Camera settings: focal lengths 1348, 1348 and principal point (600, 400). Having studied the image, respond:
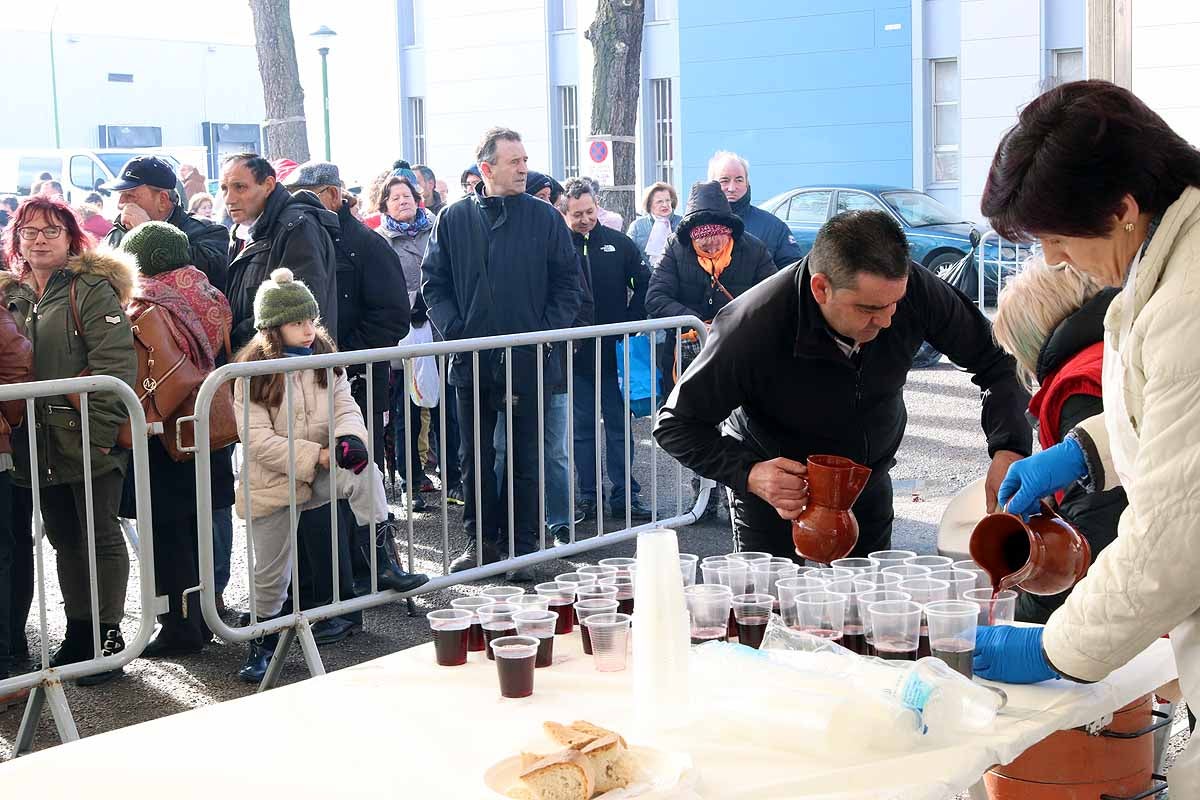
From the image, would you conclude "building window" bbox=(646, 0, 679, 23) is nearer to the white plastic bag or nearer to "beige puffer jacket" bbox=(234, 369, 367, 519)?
the white plastic bag

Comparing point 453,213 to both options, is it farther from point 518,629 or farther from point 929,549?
→ point 518,629

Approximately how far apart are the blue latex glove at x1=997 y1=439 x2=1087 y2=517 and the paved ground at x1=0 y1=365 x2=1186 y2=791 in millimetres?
1955

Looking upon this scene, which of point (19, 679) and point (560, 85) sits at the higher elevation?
point (560, 85)

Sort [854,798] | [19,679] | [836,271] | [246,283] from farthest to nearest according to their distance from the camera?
1. [246,283]
2. [19,679]
3. [836,271]
4. [854,798]

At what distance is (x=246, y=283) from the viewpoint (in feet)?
20.2

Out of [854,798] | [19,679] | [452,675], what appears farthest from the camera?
[19,679]

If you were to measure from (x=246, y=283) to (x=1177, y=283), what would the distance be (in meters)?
4.79

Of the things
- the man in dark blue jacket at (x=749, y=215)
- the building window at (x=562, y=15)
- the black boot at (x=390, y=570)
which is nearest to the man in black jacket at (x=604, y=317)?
the man in dark blue jacket at (x=749, y=215)

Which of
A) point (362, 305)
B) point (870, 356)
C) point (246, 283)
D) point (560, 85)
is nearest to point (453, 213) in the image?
point (362, 305)

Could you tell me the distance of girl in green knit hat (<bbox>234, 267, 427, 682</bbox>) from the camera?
16.9 ft

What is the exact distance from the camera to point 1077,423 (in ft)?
11.3

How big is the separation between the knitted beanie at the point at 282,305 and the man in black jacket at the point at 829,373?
200 centimetres

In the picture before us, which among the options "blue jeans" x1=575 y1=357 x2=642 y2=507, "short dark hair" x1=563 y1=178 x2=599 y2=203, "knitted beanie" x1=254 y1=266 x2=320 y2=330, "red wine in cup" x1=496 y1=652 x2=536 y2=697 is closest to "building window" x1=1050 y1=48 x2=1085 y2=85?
"short dark hair" x1=563 y1=178 x2=599 y2=203

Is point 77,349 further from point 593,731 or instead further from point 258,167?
point 593,731
